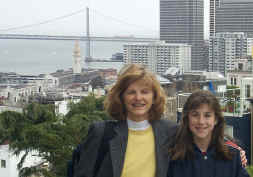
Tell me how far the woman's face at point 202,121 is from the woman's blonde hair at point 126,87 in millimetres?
105

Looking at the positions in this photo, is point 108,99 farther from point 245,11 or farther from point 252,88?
point 245,11

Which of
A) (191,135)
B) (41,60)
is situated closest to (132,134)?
(191,135)

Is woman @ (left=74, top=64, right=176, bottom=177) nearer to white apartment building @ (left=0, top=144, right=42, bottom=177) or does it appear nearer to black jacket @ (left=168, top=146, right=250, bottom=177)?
black jacket @ (left=168, top=146, right=250, bottom=177)

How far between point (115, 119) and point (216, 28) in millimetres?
86934

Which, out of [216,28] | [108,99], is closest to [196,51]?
[216,28]

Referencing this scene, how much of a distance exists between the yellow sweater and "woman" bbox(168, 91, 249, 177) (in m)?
0.06

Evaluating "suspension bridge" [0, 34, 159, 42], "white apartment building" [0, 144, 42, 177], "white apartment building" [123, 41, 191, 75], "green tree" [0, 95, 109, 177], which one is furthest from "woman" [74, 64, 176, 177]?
"white apartment building" [123, 41, 191, 75]

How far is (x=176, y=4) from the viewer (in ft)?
306

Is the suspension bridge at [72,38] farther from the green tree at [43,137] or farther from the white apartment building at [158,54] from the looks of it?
the green tree at [43,137]

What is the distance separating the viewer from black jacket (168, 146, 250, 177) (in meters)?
1.54

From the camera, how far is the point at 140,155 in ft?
5.09

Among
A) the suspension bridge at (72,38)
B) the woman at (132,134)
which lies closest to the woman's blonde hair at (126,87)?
the woman at (132,134)

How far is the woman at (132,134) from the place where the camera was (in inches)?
60.4

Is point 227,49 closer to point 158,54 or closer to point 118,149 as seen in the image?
point 158,54
